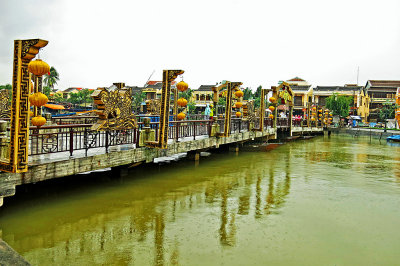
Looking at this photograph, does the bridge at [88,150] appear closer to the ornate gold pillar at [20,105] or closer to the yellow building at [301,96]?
the ornate gold pillar at [20,105]

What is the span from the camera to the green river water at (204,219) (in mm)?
6582

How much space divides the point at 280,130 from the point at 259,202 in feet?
61.8

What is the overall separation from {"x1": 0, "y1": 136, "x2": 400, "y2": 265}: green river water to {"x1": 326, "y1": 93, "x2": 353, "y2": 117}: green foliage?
1454 inches

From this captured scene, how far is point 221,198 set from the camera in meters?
10.5

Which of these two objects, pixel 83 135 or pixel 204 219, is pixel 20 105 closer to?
pixel 83 135

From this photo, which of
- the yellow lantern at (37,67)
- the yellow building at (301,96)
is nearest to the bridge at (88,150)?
the yellow lantern at (37,67)

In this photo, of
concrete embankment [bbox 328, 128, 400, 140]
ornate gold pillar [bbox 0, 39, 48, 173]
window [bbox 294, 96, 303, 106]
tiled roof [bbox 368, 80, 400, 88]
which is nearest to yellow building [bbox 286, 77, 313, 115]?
window [bbox 294, 96, 303, 106]

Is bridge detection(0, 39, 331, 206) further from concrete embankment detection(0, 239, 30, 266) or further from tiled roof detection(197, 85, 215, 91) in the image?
tiled roof detection(197, 85, 215, 91)

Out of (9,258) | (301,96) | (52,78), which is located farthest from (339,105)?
(9,258)

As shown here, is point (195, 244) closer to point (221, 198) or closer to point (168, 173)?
point (221, 198)

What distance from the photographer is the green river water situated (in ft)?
21.6

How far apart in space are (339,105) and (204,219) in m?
45.0

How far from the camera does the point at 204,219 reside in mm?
8531

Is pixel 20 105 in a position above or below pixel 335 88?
below
